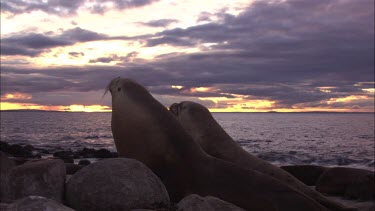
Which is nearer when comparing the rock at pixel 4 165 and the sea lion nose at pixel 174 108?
the rock at pixel 4 165

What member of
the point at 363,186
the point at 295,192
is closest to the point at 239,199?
the point at 295,192

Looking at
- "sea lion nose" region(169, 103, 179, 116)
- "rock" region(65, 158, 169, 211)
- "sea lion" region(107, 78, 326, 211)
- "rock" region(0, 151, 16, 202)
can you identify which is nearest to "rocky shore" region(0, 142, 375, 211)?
"rock" region(65, 158, 169, 211)

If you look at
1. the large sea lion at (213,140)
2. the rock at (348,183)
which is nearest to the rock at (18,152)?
the rock at (348,183)

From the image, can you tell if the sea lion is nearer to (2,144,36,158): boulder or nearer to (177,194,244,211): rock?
(177,194,244,211): rock

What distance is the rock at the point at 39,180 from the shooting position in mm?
5906

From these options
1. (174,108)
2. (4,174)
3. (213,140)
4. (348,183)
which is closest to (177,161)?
(213,140)

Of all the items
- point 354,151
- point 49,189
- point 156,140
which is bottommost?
point 354,151

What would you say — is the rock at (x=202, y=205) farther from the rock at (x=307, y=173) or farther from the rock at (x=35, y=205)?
the rock at (x=307, y=173)

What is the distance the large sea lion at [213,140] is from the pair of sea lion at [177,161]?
155 cm

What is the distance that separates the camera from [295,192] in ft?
23.0

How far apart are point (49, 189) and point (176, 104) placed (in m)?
4.06

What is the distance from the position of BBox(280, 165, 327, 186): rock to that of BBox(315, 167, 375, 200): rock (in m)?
1.18

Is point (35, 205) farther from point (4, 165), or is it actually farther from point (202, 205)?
point (4, 165)

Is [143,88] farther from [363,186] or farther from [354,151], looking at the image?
[354,151]
